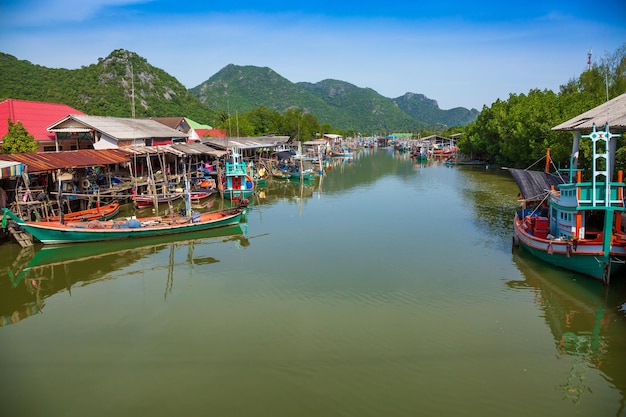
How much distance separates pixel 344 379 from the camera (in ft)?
27.8

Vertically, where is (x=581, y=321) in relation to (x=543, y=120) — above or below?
below

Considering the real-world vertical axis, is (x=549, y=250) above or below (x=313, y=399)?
above

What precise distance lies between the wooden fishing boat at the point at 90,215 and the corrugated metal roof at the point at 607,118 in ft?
67.5

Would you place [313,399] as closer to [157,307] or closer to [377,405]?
[377,405]

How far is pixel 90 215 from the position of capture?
66.7ft

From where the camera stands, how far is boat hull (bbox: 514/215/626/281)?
39.2 feet

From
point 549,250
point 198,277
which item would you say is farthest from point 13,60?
point 549,250

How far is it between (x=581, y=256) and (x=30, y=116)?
31.8 m

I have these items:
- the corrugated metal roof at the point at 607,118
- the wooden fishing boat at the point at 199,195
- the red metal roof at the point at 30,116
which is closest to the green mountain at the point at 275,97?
the red metal roof at the point at 30,116

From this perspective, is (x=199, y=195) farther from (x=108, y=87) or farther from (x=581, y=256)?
(x=108, y=87)

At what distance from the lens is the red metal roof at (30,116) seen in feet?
89.7

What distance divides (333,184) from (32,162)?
978 inches

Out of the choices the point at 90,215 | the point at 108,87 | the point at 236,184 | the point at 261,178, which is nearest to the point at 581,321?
the point at 90,215

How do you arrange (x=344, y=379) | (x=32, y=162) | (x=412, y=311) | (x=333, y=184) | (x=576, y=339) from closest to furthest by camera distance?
(x=344, y=379), (x=576, y=339), (x=412, y=311), (x=32, y=162), (x=333, y=184)
